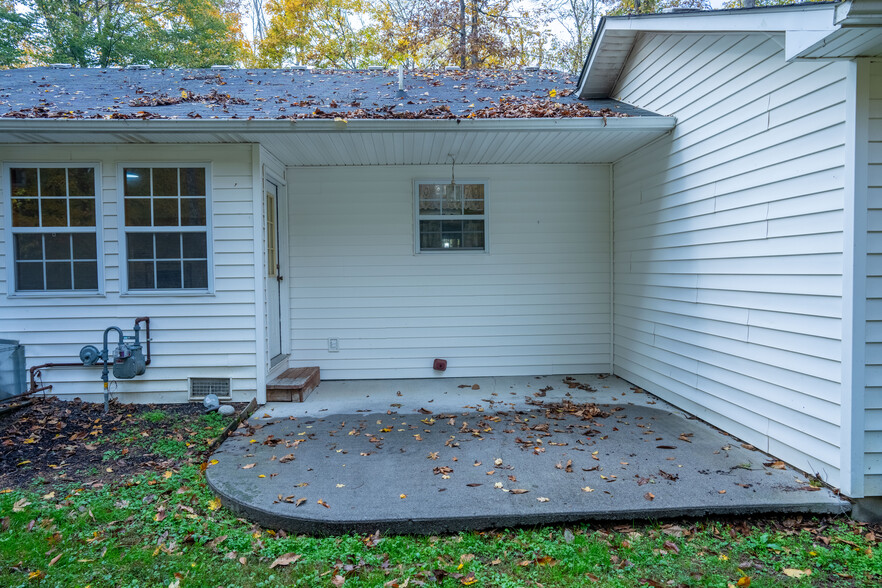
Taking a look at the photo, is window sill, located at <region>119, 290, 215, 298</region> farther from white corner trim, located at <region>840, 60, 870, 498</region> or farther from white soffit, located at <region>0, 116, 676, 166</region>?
white corner trim, located at <region>840, 60, 870, 498</region>

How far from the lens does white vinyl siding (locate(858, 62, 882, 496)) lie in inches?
110

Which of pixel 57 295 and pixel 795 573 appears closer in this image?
pixel 795 573

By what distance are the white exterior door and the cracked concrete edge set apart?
286 centimetres

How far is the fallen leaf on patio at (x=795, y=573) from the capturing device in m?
2.38

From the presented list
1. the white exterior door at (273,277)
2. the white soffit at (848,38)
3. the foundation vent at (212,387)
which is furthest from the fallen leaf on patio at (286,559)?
the white soffit at (848,38)

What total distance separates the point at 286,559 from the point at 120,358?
319 centimetres

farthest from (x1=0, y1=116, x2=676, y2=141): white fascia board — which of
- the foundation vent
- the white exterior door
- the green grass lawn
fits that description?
the green grass lawn

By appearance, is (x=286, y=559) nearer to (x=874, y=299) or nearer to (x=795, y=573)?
(x=795, y=573)

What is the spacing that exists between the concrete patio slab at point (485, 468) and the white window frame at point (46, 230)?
2.22m

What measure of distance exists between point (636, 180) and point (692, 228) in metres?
1.32

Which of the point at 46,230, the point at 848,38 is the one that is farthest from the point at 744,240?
the point at 46,230

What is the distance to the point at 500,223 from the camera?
20.2 ft

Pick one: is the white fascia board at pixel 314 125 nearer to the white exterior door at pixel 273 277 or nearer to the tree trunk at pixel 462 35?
the white exterior door at pixel 273 277

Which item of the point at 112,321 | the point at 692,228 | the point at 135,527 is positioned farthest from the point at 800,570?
the point at 112,321
